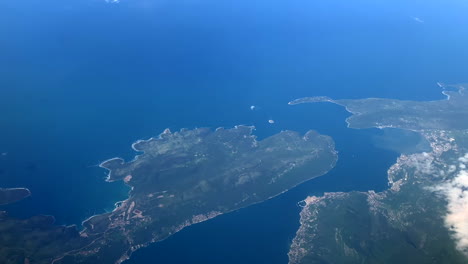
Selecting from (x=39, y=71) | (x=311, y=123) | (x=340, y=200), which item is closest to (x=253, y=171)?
(x=340, y=200)

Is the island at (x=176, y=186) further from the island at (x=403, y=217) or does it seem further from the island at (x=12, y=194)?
the island at (x=403, y=217)

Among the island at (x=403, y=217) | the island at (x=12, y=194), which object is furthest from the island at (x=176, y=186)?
the island at (x=403, y=217)

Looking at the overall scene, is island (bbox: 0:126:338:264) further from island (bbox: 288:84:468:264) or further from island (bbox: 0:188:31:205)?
island (bbox: 288:84:468:264)

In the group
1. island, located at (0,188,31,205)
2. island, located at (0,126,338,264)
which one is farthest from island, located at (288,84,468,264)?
island, located at (0,188,31,205)

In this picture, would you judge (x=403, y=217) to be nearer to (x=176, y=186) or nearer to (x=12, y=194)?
(x=176, y=186)

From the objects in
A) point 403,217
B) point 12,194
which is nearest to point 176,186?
point 12,194

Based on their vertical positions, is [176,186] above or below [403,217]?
above
